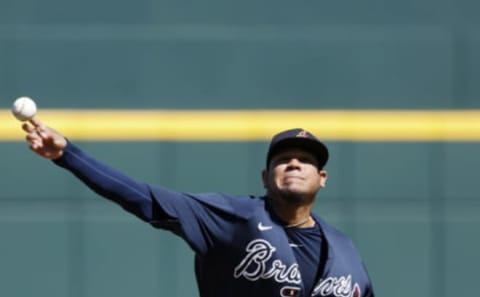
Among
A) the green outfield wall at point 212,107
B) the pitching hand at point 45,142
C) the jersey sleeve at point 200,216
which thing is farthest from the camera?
the green outfield wall at point 212,107

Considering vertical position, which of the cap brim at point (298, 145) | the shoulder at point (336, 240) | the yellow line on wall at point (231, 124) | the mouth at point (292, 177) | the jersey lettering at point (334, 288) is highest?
the yellow line on wall at point (231, 124)

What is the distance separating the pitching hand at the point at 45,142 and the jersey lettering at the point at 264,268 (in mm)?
622

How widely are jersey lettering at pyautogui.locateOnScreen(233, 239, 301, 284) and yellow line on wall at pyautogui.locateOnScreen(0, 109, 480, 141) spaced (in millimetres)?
2461

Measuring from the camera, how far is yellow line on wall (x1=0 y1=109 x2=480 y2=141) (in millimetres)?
5742

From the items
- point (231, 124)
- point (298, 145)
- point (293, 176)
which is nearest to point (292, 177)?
point (293, 176)

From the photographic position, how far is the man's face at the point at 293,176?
3.33m

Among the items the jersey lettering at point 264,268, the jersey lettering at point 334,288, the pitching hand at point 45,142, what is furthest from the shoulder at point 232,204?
the pitching hand at point 45,142

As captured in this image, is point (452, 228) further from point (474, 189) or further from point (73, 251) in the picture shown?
point (73, 251)

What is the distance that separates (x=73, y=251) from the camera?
18.9 ft

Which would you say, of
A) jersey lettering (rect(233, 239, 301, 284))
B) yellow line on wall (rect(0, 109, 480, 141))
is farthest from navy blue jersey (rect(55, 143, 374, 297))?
yellow line on wall (rect(0, 109, 480, 141))

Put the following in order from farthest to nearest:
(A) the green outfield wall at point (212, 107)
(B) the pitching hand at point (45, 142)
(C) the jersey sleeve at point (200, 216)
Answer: (A) the green outfield wall at point (212, 107) → (C) the jersey sleeve at point (200, 216) → (B) the pitching hand at point (45, 142)

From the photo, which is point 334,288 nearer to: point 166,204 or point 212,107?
point 166,204

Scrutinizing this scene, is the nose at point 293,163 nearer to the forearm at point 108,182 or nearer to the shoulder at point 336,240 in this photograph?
the shoulder at point 336,240
